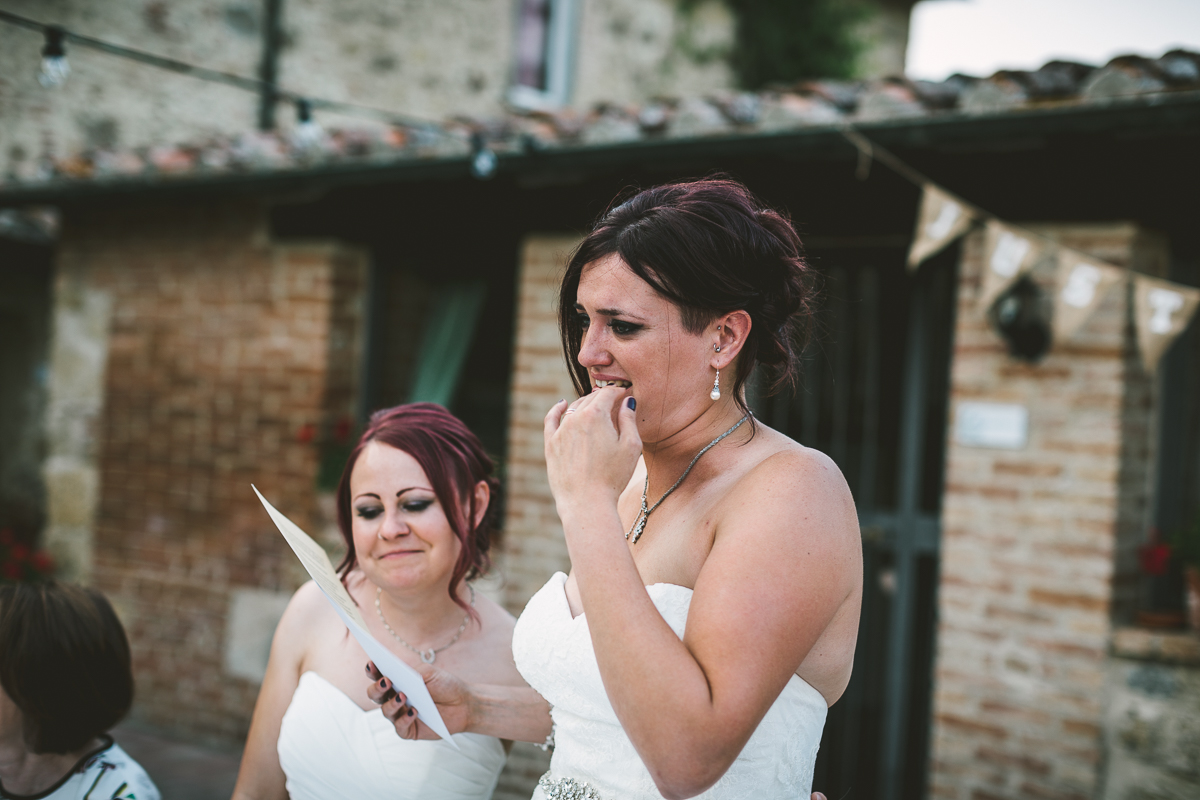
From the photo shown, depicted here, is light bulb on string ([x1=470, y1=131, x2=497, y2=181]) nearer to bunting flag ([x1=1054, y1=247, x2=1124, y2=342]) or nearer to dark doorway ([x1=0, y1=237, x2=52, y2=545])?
bunting flag ([x1=1054, y1=247, x2=1124, y2=342])

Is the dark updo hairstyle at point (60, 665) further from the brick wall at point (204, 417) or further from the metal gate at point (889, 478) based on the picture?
the brick wall at point (204, 417)

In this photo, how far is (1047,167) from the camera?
3773 mm

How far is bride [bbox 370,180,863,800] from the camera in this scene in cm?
121

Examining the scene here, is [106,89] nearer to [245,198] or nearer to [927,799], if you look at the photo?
[245,198]

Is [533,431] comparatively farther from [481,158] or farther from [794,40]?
[794,40]

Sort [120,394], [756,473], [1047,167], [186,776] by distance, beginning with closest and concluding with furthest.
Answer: [756,473] → [1047,167] → [186,776] → [120,394]

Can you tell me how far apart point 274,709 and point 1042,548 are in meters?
2.91

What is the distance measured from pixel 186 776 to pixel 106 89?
18.7ft

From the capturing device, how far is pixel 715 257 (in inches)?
56.2

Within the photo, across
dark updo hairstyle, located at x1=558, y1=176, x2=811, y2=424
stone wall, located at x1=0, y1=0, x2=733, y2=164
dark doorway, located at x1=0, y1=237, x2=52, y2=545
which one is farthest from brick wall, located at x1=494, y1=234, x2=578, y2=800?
dark doorway, located at x1=0, y1=237, x2=52, y2=545

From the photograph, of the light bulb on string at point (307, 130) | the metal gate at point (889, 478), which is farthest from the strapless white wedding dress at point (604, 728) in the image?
the light bulb on string at point (307, 130)

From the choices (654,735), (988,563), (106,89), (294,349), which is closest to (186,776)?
(294,349)

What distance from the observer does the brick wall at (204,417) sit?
5539 mm

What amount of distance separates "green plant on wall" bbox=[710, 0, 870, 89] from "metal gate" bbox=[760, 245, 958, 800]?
632 centimetres
